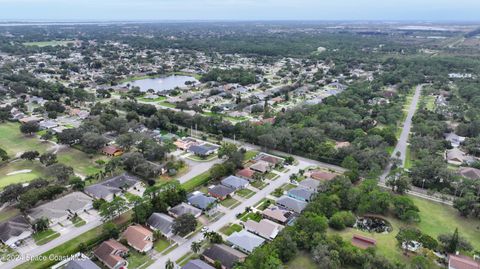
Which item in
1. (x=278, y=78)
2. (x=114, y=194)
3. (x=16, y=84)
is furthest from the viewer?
(x=278, y=78)

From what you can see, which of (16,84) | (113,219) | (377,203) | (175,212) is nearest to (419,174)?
(377,203)

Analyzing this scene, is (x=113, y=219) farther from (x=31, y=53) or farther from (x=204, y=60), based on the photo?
(x=31, y=53)

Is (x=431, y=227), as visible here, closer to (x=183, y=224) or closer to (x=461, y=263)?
(x=461, y=263)

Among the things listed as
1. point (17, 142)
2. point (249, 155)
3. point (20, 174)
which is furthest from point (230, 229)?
point (17, 142)

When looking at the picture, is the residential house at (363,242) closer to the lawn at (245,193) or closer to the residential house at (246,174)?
the lawn at (245,193)

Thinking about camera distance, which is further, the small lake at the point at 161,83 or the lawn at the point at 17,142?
the small lake at the point at 161,83

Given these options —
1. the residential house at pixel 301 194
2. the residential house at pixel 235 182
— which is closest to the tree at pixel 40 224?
the residential house at pixel 235 182
